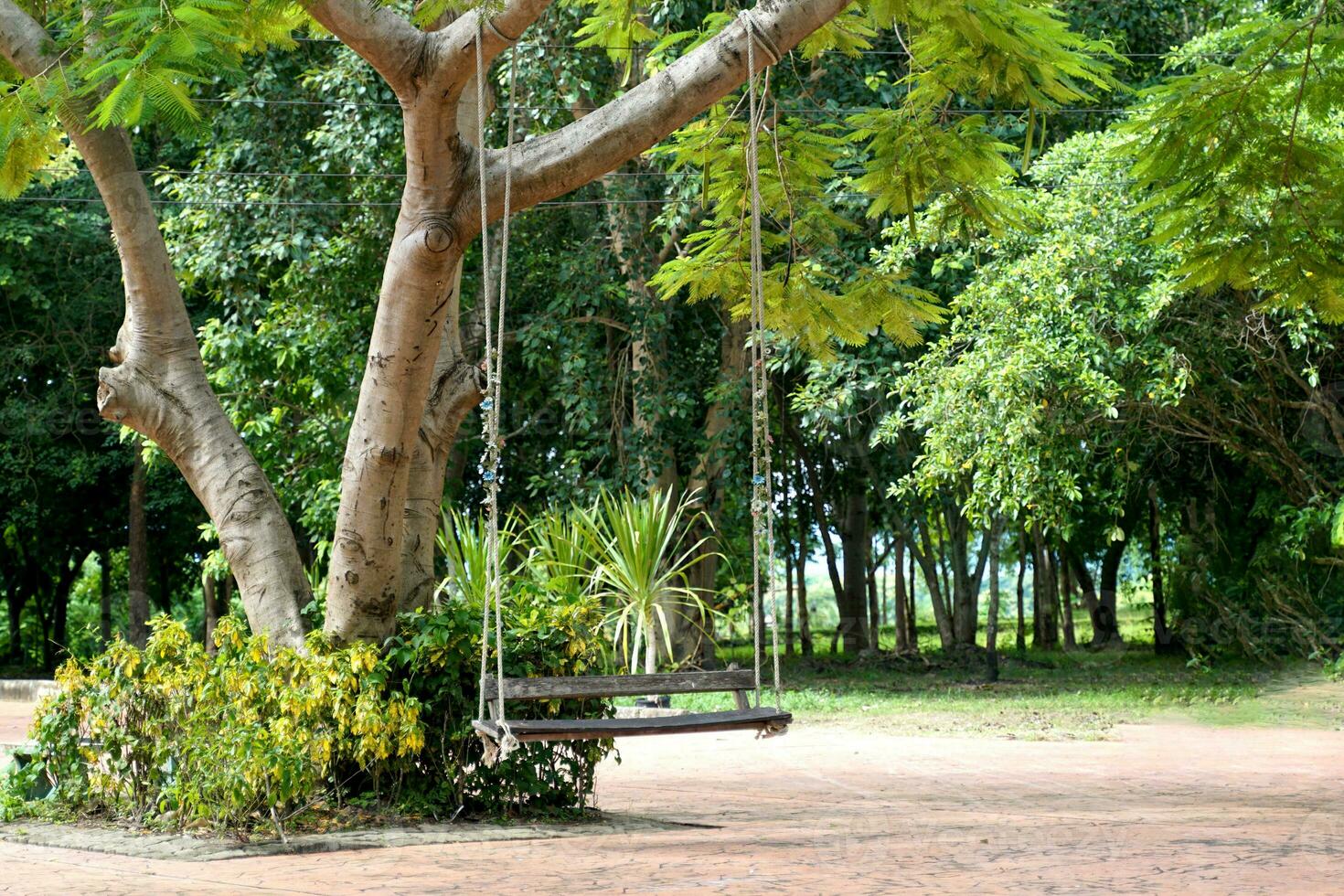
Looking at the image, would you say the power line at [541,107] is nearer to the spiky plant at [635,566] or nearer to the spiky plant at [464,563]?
the spiky plant at [635,566]

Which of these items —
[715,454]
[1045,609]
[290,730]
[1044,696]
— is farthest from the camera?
[1045,609]

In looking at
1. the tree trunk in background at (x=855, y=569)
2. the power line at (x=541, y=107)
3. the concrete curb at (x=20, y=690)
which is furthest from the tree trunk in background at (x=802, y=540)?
the concrete curb at (x=20, y=690)

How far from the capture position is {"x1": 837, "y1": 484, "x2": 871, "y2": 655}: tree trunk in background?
2402cm

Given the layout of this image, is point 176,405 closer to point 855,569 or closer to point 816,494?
point 816,494

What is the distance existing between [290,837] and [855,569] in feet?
60.6

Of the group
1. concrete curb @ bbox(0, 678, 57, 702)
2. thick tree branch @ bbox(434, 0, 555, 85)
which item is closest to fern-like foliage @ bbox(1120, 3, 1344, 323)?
thick tree branch @ bbox(434, 0, 555, 85)

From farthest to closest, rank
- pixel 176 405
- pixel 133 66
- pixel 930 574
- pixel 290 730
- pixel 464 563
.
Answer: pixel 930 574 → pixel 464 563 → pixel 176 405 → pixel 290 730 → pixel 133 66

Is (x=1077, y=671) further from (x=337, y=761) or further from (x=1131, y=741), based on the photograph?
(x=337, y=761)

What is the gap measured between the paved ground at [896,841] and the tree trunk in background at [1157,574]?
10999 mm

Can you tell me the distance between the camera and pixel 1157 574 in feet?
72.2

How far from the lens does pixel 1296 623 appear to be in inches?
685

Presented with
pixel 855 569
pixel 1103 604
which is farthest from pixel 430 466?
pixel 1103 604

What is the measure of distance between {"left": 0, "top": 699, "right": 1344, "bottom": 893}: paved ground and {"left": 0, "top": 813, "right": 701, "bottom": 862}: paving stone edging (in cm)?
13

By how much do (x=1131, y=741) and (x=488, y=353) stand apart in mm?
7862
